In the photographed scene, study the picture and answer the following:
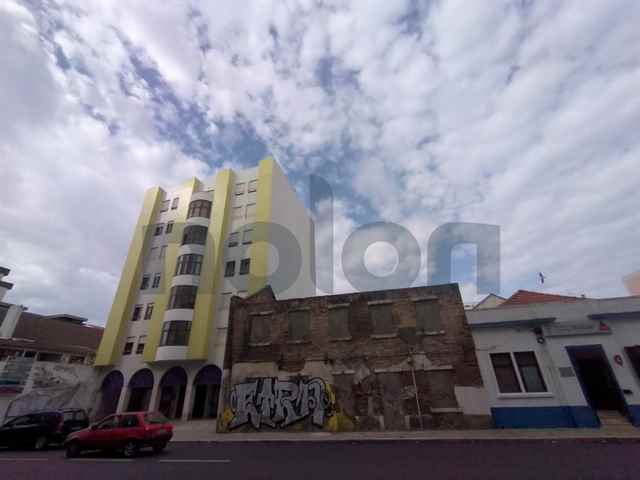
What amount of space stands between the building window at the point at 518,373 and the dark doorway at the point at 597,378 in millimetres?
1627

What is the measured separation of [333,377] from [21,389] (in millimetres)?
24294

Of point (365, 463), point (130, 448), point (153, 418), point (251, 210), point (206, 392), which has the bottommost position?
point (365, 463)

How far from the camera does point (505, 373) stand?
14836mm

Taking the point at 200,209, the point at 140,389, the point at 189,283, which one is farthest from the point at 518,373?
the point at 200,209

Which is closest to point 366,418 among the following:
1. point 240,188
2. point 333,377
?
point 333,377

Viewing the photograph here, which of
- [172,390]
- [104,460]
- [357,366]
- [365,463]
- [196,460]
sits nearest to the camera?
[365,463]

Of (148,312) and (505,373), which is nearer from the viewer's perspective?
(505,373)

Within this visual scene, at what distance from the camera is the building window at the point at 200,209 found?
113 ft

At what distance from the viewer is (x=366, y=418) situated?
15586 millimetres

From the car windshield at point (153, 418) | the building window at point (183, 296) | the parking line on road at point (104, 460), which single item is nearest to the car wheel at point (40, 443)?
the parking line on road at point (104, 460)

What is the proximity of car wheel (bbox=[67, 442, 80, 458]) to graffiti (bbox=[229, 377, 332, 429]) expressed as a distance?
24.7 feet

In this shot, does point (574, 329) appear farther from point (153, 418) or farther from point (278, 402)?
point (153, 418)

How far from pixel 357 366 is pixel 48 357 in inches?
1247

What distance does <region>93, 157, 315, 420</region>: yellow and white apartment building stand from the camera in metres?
27.1
